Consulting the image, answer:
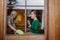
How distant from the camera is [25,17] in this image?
82.0 inches

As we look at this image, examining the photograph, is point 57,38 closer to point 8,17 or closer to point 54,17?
point 54,17

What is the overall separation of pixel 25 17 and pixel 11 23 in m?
0.17

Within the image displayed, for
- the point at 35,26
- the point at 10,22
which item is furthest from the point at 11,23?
the point at 35,26

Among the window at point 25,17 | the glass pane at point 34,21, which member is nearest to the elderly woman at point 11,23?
the window at point 25,17

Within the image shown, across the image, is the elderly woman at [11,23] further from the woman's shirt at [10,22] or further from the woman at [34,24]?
the woman at [34,24]

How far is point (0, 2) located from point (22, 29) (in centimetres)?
39

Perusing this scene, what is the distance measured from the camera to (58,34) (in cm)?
211

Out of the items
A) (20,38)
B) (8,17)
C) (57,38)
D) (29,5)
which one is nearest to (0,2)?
(8,17)

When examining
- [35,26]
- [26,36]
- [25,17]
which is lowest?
[26,36]

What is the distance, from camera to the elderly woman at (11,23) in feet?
6.81

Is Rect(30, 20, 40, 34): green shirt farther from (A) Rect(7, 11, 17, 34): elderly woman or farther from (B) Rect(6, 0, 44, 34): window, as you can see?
(A) Rect(7, 11, 17, 34): elderly woman

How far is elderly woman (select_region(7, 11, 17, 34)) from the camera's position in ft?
6.81

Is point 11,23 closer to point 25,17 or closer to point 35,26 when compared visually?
point 25,17

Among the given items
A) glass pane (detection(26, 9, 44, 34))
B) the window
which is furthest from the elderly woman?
glass pane (detection(26, 9, 44, 34))
